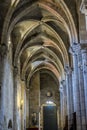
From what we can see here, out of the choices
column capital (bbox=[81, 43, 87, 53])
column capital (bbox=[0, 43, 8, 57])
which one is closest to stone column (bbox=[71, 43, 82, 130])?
column capital (bbox=[81, 43, 87, 53])

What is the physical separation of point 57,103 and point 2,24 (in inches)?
919

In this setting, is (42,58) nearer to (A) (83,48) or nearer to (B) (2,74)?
(B) (2,74)

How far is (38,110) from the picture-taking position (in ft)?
139

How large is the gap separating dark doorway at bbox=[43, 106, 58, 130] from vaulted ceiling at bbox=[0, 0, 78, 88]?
7315mm

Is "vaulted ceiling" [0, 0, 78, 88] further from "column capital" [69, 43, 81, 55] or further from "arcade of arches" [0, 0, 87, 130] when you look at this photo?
"column capital" [69, 43, 81, 55]

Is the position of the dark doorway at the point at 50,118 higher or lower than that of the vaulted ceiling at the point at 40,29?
lower

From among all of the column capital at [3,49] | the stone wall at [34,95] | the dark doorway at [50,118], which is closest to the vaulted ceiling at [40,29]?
the column capital at [3,49]

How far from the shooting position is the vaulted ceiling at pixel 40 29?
2178 cm

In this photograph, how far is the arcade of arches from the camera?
2116 cm

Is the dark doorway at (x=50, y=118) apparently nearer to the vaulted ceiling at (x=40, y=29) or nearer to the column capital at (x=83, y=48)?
the vaulted ceiling at (x=40, y=29)

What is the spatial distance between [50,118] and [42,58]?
958cm

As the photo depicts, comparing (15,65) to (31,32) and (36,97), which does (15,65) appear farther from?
(36,97)

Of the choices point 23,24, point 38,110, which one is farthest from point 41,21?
point 38,110

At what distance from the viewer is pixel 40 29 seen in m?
28.9
